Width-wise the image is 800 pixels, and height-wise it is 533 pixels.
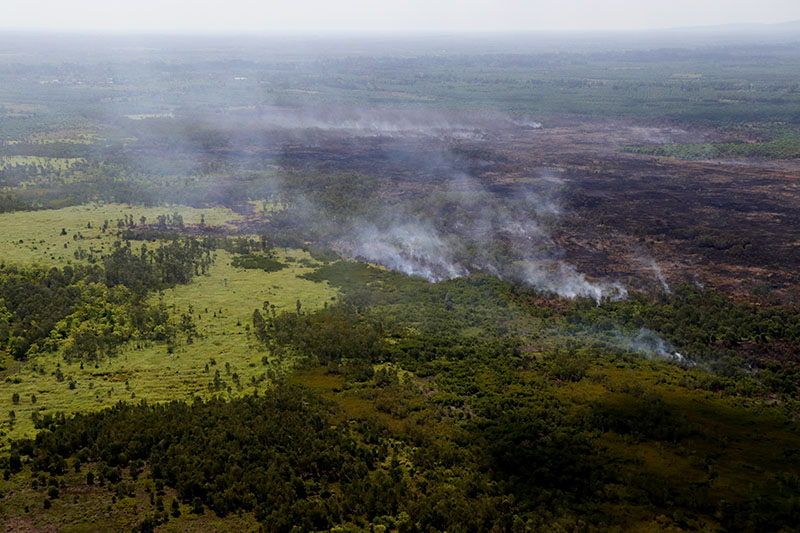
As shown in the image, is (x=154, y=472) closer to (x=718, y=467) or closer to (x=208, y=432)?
(x=208, y=432)

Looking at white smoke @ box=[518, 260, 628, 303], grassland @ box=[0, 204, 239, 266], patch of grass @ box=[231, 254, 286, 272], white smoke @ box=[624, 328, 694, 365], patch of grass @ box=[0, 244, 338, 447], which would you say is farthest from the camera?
patch of grass @ box=[231, 254, 286, 272]

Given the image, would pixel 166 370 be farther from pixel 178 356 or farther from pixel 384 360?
pixel 384 360

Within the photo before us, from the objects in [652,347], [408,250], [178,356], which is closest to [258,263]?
[408,250]

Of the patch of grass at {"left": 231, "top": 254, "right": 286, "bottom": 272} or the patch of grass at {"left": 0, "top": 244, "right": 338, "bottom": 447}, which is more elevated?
the patch of grass at {"left": 231, "top": 254, "right": 286, "bottom": 272}

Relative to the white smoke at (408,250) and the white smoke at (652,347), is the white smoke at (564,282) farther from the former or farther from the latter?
the white smoke at (652,347)

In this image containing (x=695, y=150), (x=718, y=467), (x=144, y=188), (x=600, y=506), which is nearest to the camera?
(x=600, y=506)

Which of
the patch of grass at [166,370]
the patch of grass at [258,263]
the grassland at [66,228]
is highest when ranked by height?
the grassland at [66,228]

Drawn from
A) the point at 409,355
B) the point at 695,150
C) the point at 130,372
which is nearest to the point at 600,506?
the point at 409,355

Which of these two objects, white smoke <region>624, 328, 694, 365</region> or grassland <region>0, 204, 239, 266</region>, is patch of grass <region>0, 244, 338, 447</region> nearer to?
grassland <region>0, 204, 239, 266</region>

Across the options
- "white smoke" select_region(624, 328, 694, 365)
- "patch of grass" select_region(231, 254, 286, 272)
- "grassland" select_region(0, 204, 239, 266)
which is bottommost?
"white smoke" select_region(624, 328, 694, 365)

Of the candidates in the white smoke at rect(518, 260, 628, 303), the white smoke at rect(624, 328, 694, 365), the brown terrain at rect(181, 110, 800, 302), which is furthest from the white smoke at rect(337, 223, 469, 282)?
the white smoke at rect(624, 328, 694, 365)

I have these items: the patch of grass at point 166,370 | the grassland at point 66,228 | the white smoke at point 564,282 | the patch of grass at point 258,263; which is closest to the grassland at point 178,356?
the patch of grass at point 166,370
